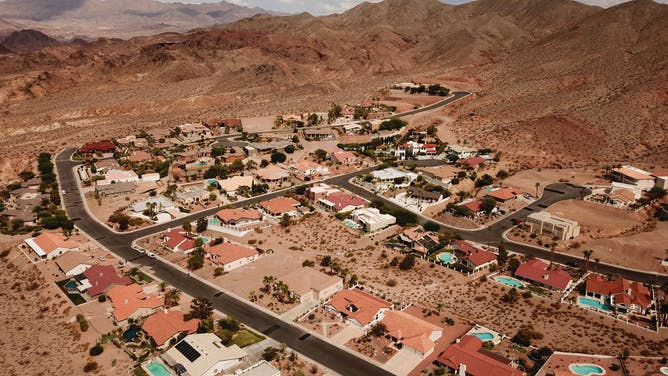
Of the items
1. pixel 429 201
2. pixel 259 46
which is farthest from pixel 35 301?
pixel 259 46

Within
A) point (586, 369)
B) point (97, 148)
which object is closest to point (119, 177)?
point (97, 148)

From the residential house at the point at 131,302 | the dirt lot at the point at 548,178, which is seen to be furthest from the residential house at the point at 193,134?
the dirt lot at the point at 548,178

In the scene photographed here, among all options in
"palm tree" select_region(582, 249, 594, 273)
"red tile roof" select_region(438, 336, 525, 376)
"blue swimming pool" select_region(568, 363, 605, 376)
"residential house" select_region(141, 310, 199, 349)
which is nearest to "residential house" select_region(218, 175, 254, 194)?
"residential house" select_region(141, 310, 199, 349)

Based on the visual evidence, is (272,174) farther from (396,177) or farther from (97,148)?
(97,148)

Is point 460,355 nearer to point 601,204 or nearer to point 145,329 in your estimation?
point 145,329

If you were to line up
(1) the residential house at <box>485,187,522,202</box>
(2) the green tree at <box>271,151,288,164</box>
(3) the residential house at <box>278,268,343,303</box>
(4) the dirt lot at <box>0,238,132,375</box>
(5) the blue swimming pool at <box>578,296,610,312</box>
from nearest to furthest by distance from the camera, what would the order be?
(4) the dirt lot at <box>0,238,132,375</box>, (5) the blue swimming pool at <box>578,296,610,312</box>, (3) the residential house at <box>278,268,343,303</box>, (1) the residential house at <box>485,187,522,202</box>, (2) the green tree at <box>271,151,288,164</box>

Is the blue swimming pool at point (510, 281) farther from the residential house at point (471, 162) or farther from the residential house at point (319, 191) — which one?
the residential house at point (471, 162)

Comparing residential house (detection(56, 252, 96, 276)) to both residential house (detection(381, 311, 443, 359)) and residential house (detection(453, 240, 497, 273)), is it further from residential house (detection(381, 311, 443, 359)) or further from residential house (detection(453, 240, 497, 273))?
residential house (detection(453, 240, 497, 273))
